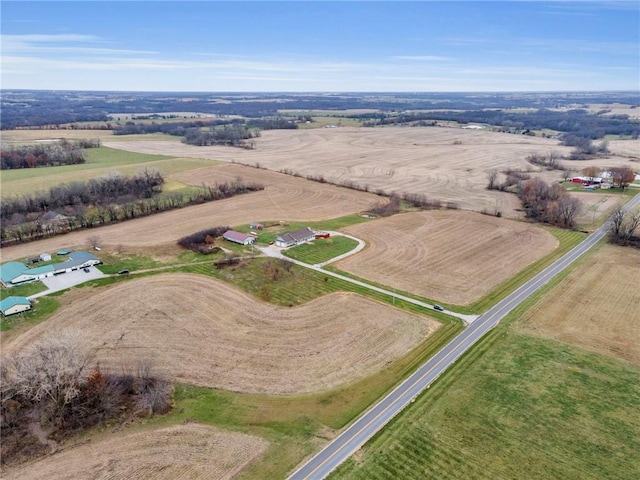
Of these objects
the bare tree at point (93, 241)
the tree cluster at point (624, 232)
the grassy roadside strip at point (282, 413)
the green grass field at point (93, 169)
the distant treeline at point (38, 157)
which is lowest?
the grassy roadside strip at point (282, 413)

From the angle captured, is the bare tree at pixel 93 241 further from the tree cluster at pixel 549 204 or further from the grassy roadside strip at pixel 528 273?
the tree cluster at pixel 549 204

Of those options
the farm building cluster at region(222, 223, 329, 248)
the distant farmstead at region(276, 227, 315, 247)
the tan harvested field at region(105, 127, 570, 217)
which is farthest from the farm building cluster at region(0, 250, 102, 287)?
the tan harvested field at region(105, 127, 570, 217)

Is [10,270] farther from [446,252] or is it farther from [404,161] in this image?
[404,161]

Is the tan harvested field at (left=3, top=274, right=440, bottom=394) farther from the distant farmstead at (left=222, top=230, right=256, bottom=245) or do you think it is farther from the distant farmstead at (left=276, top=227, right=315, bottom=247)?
the distant farmstead at (left=276, top=227, right=315, bottom=247)

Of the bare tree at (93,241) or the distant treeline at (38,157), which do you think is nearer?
the bare tree at (93,241)

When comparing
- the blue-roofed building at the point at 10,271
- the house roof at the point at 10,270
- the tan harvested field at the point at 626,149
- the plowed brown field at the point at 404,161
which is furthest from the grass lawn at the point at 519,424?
the tan harvested field at the point at 626,149

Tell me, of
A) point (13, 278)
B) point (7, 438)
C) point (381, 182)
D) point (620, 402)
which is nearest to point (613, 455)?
point (620, 402)

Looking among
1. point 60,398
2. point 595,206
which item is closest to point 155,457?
point 60,398
